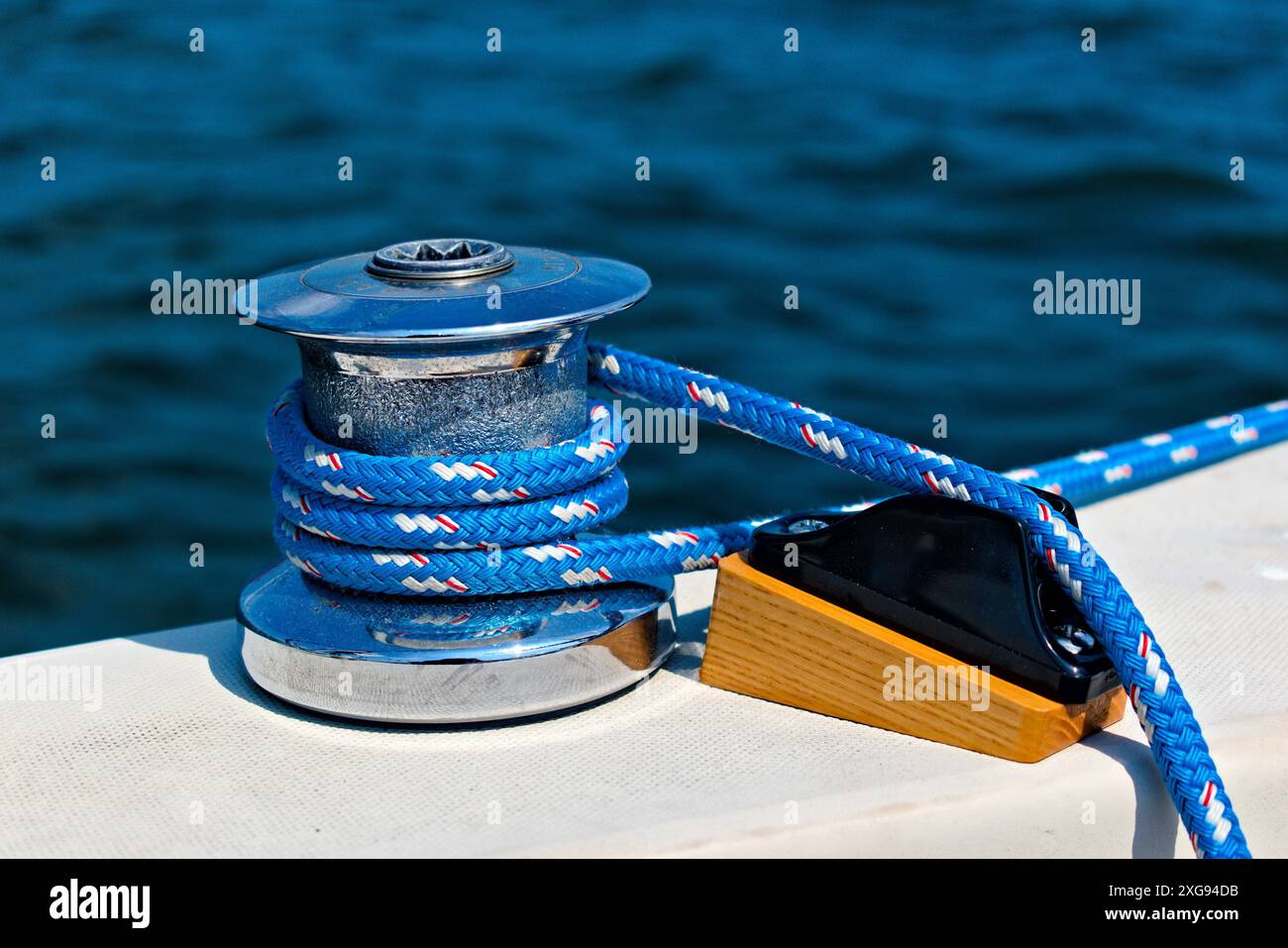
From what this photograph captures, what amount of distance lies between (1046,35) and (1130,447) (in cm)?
388

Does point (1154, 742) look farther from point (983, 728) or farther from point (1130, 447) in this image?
point (1130, 447)

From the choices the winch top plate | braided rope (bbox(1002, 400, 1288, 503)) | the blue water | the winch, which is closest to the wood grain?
the winch

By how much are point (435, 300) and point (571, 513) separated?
0.83 feet

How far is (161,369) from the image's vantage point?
151 inches

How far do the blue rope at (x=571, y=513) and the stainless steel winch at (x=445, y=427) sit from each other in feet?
0.10

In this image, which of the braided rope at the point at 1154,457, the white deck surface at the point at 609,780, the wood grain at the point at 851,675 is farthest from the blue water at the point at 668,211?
the wood grain at the point at 851,675

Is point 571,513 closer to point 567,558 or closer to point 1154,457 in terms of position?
point 567,558

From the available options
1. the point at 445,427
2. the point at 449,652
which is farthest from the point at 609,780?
the point at 445,427

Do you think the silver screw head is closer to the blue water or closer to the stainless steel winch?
the stainless steel winch

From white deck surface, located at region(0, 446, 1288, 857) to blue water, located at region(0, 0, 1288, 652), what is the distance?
1713 mm

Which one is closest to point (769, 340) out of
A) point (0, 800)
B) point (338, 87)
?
point (338, 87)

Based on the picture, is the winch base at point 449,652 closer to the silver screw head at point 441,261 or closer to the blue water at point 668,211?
the silver screw head at point 441,261

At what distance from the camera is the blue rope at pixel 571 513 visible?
139 centimetres

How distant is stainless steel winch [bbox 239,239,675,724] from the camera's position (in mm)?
1446
